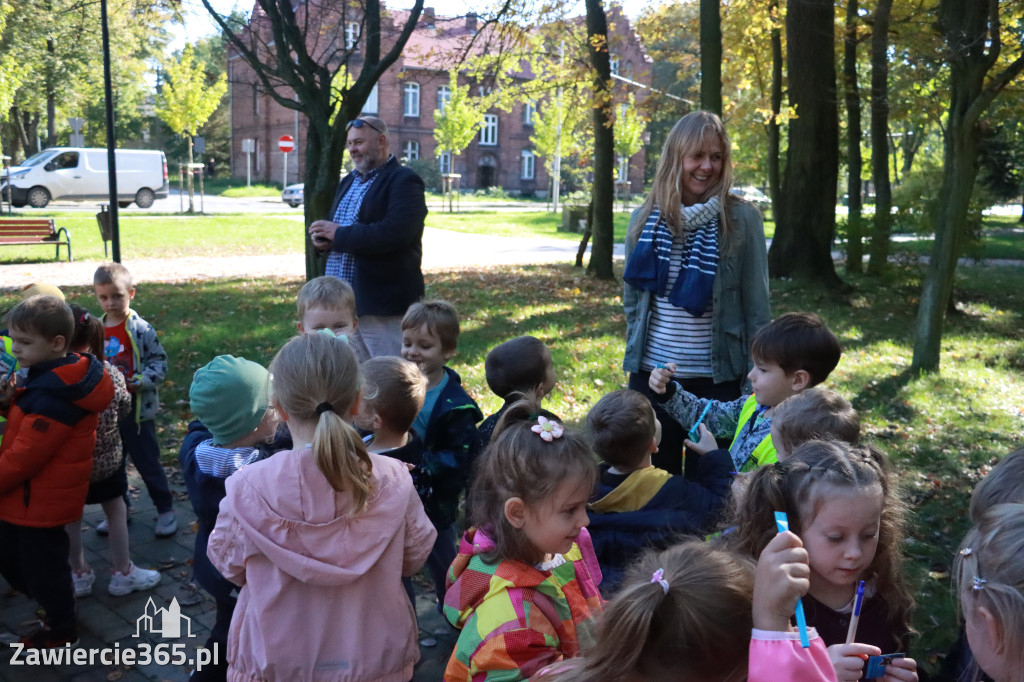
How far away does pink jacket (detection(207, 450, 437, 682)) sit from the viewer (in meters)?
2.34

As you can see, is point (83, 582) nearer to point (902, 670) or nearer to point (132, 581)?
point (132, 581)

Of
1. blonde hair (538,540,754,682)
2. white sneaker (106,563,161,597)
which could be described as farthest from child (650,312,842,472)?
white sneaker (106,563,161,597)

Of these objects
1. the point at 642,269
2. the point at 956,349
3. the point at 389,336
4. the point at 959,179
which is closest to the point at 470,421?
the point at 642,269

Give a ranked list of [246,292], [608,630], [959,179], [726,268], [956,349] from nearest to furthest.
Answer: [608,630] < [726,268] < [959,179] < [956,349] < [246,292]

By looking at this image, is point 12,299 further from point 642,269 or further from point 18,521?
point 642,269

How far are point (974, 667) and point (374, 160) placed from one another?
4.01m

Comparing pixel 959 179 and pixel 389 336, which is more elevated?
pixel 959 179

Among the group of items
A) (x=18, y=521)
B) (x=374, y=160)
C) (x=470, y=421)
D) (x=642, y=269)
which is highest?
(x=374, y=160)

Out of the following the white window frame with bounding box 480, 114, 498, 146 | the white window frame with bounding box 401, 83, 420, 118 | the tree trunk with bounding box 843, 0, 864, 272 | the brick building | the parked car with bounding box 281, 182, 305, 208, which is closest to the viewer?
the tree trunk with bounding box 843, 0, 864, 272

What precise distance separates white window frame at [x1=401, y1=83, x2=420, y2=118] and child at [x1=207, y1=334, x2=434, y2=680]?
187ft

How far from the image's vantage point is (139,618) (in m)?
3.91

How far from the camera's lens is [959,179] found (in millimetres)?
8898

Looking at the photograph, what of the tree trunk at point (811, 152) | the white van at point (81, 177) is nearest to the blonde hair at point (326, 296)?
the tree trunk at point (811, 152)

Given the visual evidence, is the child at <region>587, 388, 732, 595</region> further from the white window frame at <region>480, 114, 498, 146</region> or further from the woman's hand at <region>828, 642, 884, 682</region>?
the white window frame at <region>480, 114, 498, 146</region>
